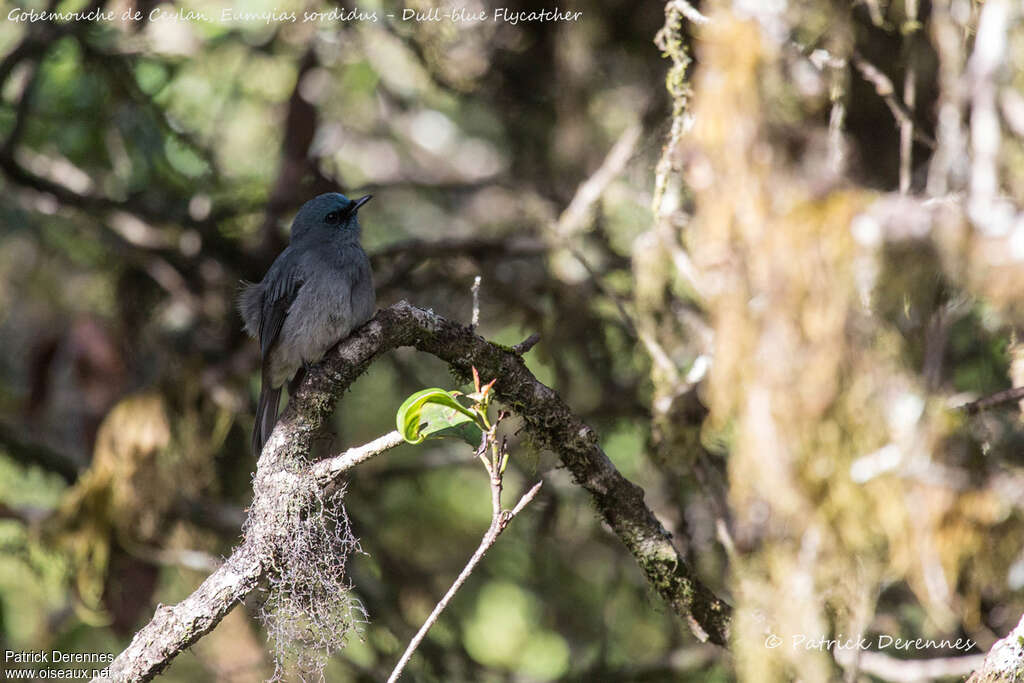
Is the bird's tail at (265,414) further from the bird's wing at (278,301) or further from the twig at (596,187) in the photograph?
the twig at (596,187)

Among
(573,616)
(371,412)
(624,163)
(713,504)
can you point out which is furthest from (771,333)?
(371,412)

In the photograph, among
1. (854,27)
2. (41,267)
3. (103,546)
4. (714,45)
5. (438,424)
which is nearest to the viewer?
(438,424)

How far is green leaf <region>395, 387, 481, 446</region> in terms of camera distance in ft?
A: 8.52

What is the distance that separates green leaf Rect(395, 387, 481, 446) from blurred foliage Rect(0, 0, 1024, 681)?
0.77 m

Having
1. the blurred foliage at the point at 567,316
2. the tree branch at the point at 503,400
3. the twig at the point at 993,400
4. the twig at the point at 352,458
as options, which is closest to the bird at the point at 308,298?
the blurred foliage at the point at 567,316

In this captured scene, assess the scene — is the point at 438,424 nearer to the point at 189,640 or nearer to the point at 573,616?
the point at 189,640

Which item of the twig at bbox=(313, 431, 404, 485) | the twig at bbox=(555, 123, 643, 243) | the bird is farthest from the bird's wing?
the twig at bbox=(313, 431, 404, 485)

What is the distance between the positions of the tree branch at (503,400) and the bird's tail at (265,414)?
177 cm

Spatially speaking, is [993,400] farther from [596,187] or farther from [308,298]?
[308,298]

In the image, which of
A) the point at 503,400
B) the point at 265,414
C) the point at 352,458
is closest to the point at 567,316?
the point at 265,414

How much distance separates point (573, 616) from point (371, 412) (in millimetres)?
2377

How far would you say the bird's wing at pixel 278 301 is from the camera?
4.82 meters

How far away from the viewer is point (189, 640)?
8.75 feet

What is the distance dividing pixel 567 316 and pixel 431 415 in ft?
10.3
